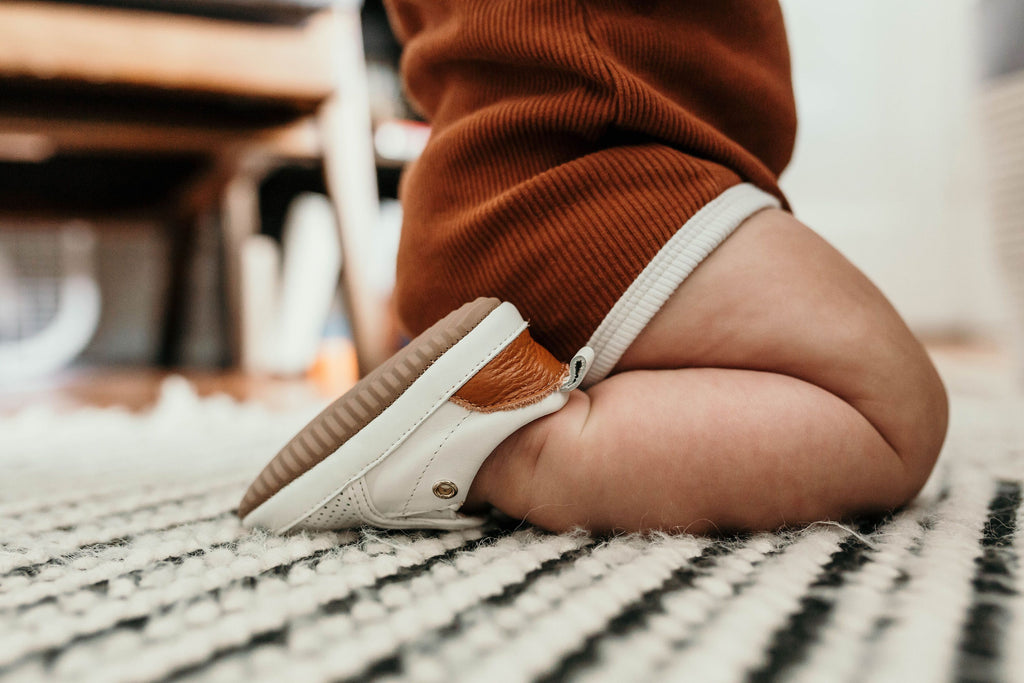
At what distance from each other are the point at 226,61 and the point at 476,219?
500mm

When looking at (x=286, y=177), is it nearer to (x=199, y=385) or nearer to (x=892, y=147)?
(x=199, y=385)

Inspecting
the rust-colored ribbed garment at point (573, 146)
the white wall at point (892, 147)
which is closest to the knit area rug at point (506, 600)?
the rust-colored ribbed garment at point (573, 146)

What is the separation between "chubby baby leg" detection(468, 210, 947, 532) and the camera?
0.28 m

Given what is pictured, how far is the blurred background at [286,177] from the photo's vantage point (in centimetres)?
69

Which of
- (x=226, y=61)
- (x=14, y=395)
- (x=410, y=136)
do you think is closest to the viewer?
(x=226, y=61)

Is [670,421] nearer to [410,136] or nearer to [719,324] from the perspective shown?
[719,324]

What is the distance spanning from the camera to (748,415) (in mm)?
288

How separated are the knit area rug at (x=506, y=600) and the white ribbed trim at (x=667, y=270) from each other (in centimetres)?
9

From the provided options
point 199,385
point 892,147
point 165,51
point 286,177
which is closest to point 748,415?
point 165,51

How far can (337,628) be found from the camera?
0.65 feet

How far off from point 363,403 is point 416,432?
2 centimetres

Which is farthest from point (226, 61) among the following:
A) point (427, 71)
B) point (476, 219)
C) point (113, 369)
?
point (113, 369)

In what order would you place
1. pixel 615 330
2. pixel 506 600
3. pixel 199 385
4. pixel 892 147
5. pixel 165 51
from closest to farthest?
pixel 506 600 < pixel 615 330 < pixel 165 51 < pixel 199 385 < pixel 892 147

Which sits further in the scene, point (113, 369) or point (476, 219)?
point (113, 369)
